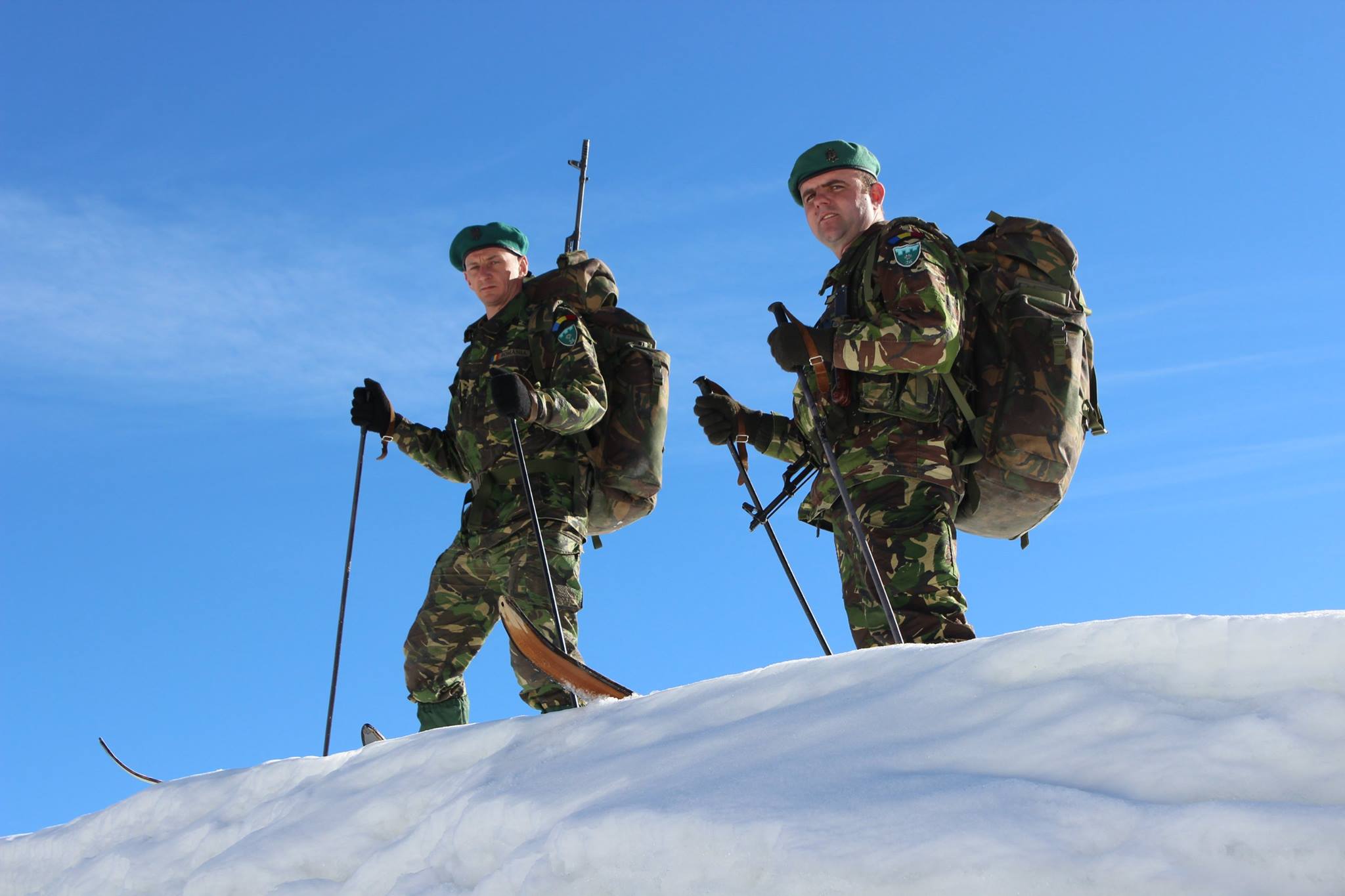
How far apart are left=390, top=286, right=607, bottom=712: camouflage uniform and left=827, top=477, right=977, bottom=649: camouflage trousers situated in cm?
154

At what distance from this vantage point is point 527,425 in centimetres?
650

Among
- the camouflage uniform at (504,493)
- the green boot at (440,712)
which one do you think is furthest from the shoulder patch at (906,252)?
the green boot at (440,712)

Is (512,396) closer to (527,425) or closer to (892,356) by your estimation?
(527,425)

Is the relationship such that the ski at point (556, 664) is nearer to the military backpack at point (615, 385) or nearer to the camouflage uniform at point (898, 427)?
the camouflage uniform at point (898, 427)

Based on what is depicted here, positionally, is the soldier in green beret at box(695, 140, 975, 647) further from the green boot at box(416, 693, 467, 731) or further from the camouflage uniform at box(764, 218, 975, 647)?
the green boot at box(416, 693, 467, 731)

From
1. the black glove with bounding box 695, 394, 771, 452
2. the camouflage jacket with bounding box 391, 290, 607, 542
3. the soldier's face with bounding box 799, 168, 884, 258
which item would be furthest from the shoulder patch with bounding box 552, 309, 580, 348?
the soldier's face with bounding box 799, 168, 884, 258

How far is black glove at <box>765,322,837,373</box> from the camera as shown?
17.1 ft

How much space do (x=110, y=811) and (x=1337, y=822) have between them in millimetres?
4029

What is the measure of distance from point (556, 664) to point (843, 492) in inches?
51.3

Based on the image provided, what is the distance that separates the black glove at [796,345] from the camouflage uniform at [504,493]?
1229mm

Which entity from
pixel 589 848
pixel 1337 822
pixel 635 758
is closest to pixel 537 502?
pixel 635 758

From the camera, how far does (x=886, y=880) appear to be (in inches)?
90.2

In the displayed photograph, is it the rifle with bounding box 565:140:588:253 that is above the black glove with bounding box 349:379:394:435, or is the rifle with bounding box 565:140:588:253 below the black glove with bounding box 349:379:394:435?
above

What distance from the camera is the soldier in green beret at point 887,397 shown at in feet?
16.0
